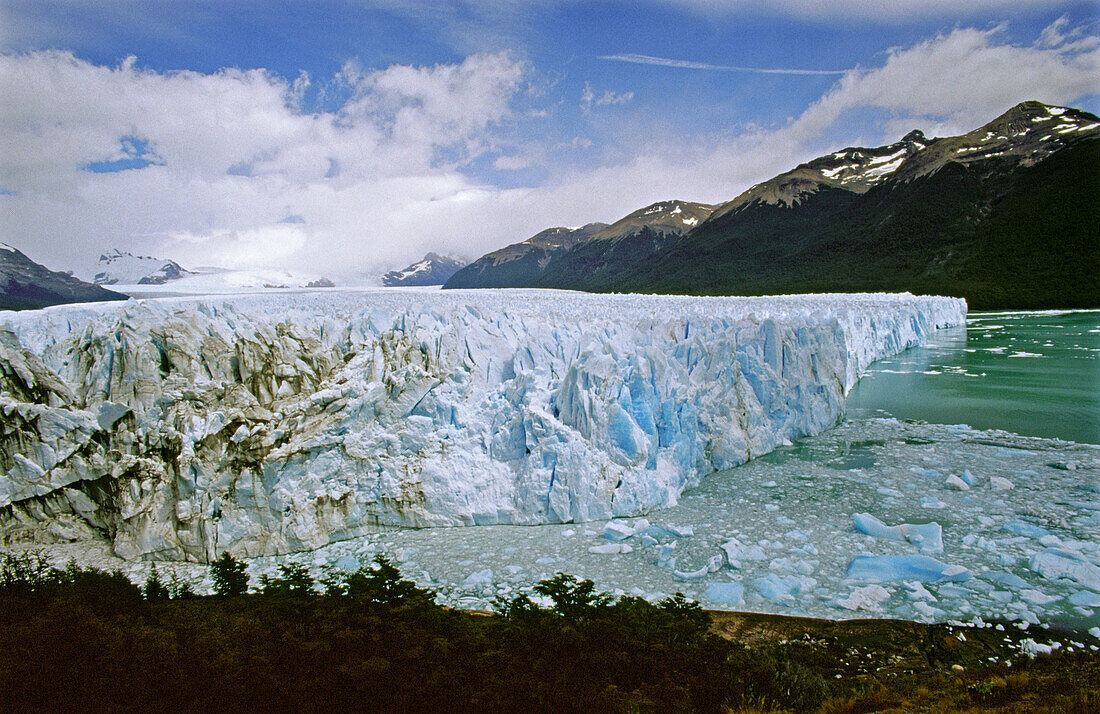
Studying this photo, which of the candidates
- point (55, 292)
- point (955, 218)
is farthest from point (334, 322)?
point (955, 218)

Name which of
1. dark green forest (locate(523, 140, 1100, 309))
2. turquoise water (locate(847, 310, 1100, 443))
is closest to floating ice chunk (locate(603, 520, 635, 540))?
turquoise water (locate(847, 310, 1100, 443))

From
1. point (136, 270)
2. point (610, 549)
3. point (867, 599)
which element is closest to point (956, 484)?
point (867, 599)

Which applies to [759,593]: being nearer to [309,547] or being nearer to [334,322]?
[309,547]

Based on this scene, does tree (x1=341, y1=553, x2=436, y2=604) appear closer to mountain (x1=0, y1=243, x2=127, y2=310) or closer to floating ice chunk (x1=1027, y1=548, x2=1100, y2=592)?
floating ice chunk (x1=1027, y1=548, x2=1100, y2=592)

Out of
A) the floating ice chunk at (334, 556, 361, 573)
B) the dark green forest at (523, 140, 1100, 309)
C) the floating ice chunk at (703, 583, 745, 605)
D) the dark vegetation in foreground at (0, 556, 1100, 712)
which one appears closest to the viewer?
the dark vegetation in foreground at (0, 556, 1100, 712)

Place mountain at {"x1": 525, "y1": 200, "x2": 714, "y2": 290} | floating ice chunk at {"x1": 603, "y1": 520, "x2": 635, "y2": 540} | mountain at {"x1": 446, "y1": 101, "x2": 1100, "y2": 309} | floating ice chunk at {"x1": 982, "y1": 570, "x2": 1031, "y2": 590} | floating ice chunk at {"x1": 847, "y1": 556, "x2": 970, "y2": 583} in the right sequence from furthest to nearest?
mountain at {"x1": 525, "y1": 200, "x2": 714, "y2": 290} → mountain at {"x1": 446, "y1": 101, "x2": 1100, "y2": 309} → floating ice chunk at {"x1": 603, "y1": 520, "x2": 635, "y2": 540} → floating ice chunk at {"x1": 847, "y1": 556, "x2": 970, "y2": 583} → floating ice chunk at {"x1": 982, "y1": 570, "x2": 1031, "y2": 590}

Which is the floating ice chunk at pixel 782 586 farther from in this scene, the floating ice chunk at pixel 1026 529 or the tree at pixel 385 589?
the tree at pixel 385 589

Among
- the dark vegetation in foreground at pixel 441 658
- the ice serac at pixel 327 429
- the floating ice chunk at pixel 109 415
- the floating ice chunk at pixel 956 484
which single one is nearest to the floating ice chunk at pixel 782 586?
the dark vegetation in foreground at pixel 441 658
